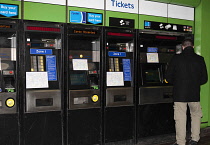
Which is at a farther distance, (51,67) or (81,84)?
(81,84)

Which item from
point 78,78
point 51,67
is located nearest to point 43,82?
point 51,67

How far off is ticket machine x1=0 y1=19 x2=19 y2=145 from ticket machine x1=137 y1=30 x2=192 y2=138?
77.2 inches

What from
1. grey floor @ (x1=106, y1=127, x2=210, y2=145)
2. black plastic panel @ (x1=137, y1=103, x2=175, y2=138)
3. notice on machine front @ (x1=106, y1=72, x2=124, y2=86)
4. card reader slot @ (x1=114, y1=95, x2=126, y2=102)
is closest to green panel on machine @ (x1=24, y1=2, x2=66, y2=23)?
notice on machine front @ (x1=106, y1=72, x2=124, y2=86)

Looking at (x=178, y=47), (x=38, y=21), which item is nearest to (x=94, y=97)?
(x=38, y=21)

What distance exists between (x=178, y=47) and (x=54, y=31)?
2435mm

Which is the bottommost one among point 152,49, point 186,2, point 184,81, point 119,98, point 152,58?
point 119,98

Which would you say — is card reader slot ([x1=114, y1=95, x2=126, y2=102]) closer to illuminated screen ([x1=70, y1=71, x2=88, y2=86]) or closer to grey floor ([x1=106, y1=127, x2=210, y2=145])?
illuminated screen ([x1=70, y1=71, x2=88, y2=86])

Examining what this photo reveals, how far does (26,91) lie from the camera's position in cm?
339

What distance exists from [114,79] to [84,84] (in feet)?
1.66

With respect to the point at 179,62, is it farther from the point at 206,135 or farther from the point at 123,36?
the point at 206,135

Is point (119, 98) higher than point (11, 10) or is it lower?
lower

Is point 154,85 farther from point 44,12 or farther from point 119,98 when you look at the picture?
point 44,12

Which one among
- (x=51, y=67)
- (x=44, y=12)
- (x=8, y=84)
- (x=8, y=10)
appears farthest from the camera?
(x=51, y=67)

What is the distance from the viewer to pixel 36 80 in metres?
3.45
